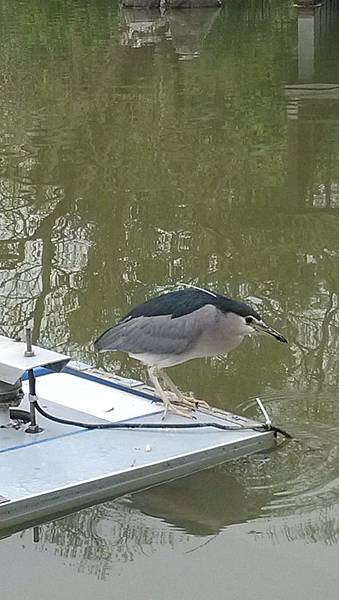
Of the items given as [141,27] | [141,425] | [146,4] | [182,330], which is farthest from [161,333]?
[146,4]

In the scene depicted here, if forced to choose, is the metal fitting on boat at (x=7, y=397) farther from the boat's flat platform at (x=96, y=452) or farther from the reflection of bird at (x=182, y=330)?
the reflection of bird at (x=182, y=330)

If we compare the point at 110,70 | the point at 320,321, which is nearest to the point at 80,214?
the point at 320,321

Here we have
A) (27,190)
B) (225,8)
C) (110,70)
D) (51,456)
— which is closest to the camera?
(51,456)

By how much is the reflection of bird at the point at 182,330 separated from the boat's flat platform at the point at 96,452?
235 millimetres

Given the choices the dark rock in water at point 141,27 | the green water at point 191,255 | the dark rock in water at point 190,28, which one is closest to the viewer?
the green water at point 191,255

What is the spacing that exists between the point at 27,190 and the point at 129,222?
1.50 meters

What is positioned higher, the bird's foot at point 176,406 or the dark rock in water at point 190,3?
the dark rock in water at point 190,3

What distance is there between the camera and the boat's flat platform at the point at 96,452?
16.4 feet

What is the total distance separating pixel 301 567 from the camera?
15.6 feet

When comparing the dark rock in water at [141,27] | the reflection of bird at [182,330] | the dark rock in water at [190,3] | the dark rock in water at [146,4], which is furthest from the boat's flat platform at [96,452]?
the dark rock in water at [190,3]

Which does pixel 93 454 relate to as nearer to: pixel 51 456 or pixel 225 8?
pixel 51 456

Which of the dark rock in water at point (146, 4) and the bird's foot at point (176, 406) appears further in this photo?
the dark rock in water at point (146, 4)

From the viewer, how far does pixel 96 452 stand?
17.5ft

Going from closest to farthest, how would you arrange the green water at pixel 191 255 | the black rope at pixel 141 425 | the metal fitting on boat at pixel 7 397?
1. the green water at pixel 191 255
2. the black rope at pixel 141 425
3. the metal fitting on boat at pixel 7 397
